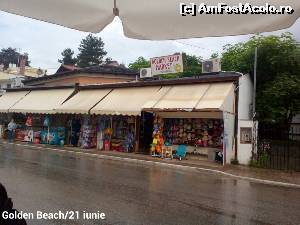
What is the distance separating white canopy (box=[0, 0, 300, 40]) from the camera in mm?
2809

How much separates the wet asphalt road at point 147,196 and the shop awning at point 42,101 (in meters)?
12.1

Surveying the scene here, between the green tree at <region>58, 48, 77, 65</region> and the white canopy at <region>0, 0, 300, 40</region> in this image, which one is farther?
the green tree at <region>58, 48, 77, 65</region>

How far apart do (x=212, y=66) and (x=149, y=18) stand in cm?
2100

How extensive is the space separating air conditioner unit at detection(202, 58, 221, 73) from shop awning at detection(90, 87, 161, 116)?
11.6 feet

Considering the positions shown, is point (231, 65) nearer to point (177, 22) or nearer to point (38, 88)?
point (38, 88)

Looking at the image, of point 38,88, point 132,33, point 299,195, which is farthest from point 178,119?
point 132,33

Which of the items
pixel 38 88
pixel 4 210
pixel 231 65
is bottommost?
pixel 4 210

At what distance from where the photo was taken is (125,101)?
903 inches

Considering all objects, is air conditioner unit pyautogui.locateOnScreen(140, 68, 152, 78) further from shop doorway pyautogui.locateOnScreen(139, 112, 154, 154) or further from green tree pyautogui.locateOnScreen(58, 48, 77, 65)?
green tree pyautogui.locateOnScreen(58, 48, 77, 65)

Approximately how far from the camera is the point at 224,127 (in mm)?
18719

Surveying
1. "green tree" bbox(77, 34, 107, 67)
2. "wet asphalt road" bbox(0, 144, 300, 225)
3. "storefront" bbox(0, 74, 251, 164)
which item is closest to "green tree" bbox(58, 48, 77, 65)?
"green tree" bbox(77, 34, 107, 67)

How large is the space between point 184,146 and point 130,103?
423 centimetres

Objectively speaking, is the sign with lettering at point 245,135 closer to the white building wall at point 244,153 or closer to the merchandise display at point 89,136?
the white building wall at point 244,153

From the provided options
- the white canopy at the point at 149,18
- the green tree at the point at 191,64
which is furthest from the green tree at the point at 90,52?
the white canopy at the point at 149,18
